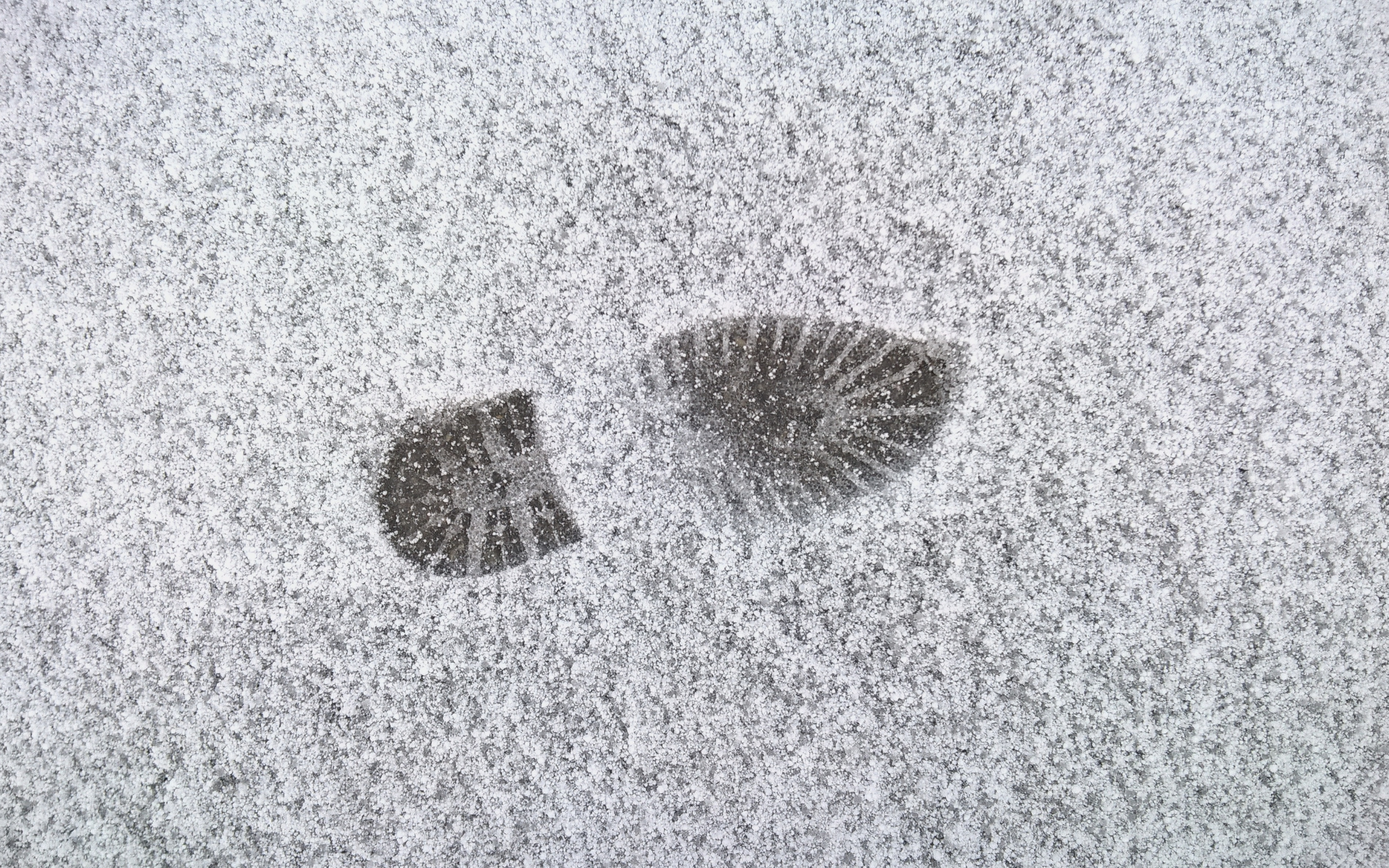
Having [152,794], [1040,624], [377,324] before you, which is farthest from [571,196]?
[152,794]

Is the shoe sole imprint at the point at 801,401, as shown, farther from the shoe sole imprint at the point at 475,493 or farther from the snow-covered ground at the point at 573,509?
the shoe sole imprint at the point at 475,493

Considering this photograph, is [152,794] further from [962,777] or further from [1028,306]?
[1028,306]

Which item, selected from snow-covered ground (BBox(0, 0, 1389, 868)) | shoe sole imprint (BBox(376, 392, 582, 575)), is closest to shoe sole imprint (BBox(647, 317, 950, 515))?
snow-covered ground (BBox(0, 0, 1389, 868))

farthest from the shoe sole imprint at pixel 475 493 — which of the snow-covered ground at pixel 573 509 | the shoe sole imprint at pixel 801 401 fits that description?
the shoe sole imprint at pixel 801 401

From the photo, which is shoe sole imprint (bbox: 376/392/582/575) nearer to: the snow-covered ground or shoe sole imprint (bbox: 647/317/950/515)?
the snow-covered ground

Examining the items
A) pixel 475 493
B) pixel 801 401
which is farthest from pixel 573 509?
pixel 801 401

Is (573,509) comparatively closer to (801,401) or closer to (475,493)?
(475,493)
